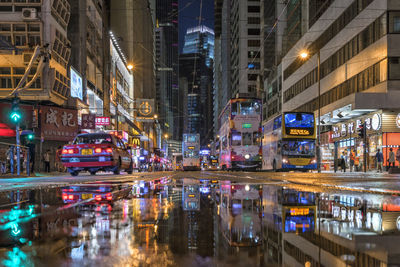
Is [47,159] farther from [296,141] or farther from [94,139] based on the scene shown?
[296,141]

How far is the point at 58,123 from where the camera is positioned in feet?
104

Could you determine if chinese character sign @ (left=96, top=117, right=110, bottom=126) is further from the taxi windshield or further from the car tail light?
the car tail light

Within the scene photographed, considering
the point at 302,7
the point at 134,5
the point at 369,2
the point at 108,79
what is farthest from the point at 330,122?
the point at 134,5

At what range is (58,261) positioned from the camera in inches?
90.4

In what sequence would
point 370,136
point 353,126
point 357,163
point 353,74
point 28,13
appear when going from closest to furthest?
1. point 28,13
2. point 370,136
3. point 357,163
4. point 353,74
5. point 353,126

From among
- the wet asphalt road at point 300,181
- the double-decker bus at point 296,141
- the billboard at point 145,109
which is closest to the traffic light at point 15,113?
the wet asphalt road at point 300,181

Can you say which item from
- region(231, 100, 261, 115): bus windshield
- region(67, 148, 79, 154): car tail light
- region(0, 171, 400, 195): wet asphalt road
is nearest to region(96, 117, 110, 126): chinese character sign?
region(231, 100, 261, 115): bus windshield

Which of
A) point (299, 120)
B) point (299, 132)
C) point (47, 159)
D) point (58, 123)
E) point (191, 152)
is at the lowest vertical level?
point (191, 152)

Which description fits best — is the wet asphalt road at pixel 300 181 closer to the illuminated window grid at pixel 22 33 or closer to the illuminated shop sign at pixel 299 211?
the illuminated shop sign at pixel 299 211

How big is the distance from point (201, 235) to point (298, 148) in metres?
26.9

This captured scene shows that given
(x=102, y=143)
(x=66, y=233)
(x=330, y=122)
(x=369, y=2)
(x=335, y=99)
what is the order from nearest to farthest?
(x=66, y=233), (x=102, y=143), (x=369, y=2), (x=335, y=99), (x=330, y=122)

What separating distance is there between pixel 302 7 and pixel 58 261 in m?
53.8

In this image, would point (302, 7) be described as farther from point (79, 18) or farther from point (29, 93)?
point (29, 93)

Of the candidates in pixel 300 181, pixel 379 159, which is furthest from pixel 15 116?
pixel 379 159
